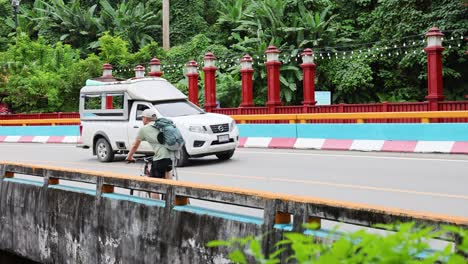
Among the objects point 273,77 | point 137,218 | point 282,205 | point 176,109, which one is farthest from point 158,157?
point 273,77

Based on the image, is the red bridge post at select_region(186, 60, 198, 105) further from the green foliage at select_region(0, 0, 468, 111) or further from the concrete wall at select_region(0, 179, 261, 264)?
the concrete wall at select_region(0, 179, 261, 264)

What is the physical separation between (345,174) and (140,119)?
18.4 feet

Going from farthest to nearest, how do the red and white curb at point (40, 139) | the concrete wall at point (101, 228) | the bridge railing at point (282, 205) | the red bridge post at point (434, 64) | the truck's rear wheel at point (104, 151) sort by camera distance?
the red and white curb at point (40, 139) < the red bridge post at point (434, 64) < the truck's rear wheel at point (104, 151) < the concrete wall at point (101, 228) < the bridge railing at point (282, 205)

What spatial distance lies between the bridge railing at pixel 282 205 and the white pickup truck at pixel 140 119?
23.1 ft

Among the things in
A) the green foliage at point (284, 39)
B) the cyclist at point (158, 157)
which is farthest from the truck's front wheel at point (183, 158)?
the green foliage at point (284, 39)

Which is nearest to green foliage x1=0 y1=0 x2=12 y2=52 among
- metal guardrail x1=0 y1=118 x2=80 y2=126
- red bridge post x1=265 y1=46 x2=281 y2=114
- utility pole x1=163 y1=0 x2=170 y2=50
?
utility pole x1=163 y1=0 x2=170 y2=50

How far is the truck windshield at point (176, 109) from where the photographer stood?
16094 mm

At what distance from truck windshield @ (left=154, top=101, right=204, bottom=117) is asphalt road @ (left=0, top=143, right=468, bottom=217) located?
115 centimetres

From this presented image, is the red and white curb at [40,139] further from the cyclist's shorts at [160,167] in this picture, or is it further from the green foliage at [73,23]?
the green foliage at [73,23]

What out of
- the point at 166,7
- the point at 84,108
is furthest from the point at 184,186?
the point at 166,7

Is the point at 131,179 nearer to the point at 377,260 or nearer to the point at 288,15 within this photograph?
the point at 377,260

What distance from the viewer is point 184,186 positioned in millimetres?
6777

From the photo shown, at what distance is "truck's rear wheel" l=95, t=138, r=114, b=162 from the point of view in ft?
56.2

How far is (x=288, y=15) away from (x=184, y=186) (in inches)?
1230
